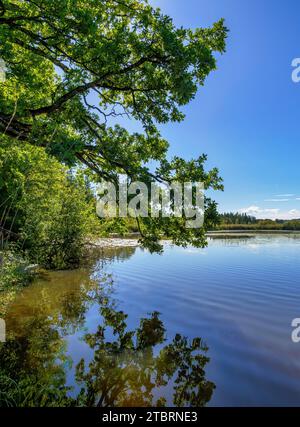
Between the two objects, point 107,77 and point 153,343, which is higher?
point 107,77

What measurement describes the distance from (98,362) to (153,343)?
221 cm

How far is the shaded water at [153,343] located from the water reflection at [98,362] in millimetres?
25

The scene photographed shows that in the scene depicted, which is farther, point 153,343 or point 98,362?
point 153,343

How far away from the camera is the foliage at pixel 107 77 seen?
26.5 ft

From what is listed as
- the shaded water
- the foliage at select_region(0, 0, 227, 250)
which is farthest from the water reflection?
the foliage at select_region(0, 0, 227, 250)

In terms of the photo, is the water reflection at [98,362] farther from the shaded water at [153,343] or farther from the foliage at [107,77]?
the foliage at [107,77]

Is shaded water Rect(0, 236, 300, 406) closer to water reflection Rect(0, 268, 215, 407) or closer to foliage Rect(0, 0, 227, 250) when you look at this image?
water reflection Rect(0, 268, 215, 407)

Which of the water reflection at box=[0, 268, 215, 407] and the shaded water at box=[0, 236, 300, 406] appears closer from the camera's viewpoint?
the water reflection at box=[0, 268, 215, 407]

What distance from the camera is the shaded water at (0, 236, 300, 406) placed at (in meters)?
7.02

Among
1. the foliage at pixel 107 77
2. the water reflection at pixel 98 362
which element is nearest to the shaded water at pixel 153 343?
the water reflection at pixel 98 362

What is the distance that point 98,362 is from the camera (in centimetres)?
852

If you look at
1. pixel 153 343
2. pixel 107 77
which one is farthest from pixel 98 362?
pixel 107 77

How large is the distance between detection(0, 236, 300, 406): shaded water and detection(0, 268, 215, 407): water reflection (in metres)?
0.02

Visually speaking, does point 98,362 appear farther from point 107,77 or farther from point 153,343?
point 107,77
